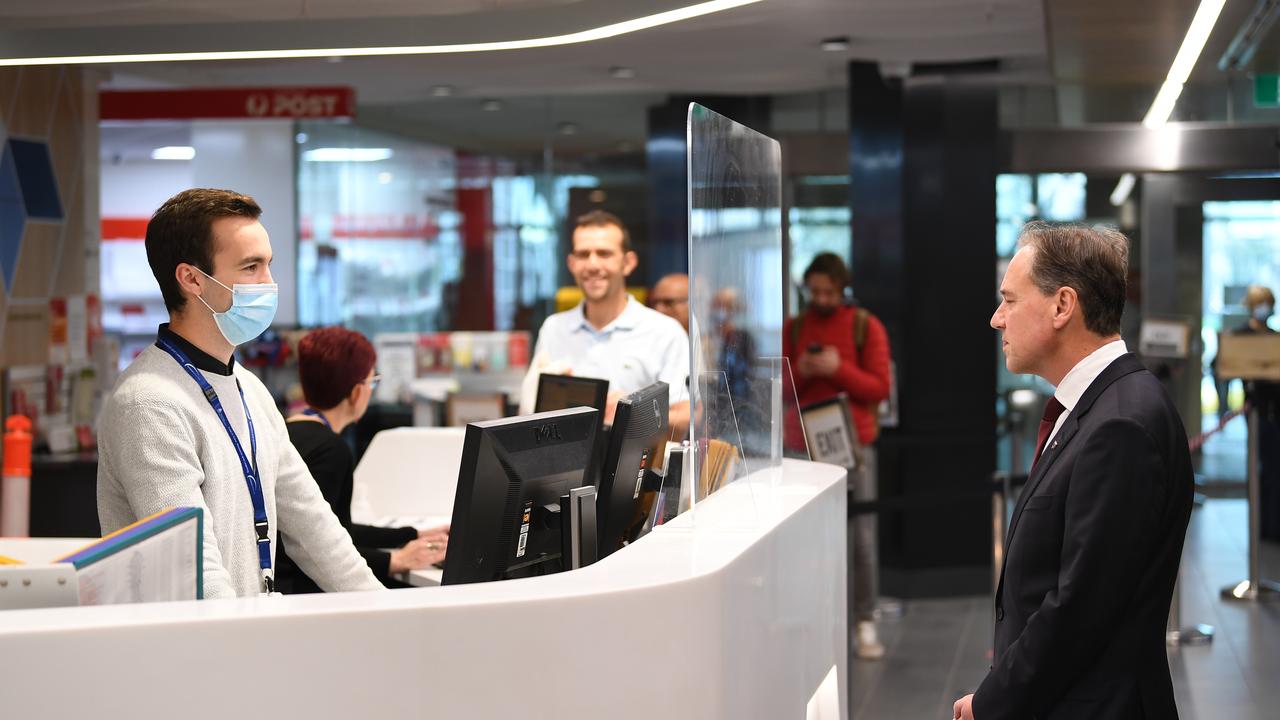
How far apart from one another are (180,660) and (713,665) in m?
0.89

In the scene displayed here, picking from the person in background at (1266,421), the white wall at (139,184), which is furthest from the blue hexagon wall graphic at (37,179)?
the white wall at (139,184)

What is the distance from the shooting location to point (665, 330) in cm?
509

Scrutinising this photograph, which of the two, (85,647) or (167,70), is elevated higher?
(167,70)

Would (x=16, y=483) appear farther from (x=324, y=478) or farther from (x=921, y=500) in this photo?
(x=921, y=500)

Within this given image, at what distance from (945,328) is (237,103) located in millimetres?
4690

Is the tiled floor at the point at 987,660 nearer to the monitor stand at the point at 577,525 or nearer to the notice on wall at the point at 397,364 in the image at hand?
the monitor stand at the point at 577,525

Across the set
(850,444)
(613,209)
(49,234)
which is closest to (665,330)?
(850,444)

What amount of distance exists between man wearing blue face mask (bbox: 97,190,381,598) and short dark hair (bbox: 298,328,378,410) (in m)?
0.99

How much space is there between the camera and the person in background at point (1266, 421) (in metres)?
7.58

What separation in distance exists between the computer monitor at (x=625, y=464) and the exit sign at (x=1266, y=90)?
6954 mm

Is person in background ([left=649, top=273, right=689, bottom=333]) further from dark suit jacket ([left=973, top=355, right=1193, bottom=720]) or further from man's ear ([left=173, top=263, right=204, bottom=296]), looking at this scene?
dark suit jacket ([left=973, top=355, right=1193, bottom=720])

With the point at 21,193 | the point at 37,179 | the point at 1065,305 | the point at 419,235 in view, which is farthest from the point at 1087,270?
the point at 419,235

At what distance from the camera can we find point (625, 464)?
9.77ft

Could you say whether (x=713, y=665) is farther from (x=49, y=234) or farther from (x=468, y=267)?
(x=468, y=267)
